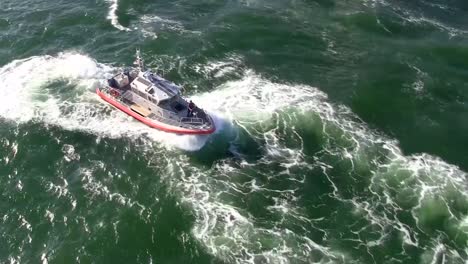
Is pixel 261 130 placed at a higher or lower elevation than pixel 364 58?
lower

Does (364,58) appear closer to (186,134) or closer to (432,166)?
(432,166)

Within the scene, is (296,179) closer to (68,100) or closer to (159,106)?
(159,106)

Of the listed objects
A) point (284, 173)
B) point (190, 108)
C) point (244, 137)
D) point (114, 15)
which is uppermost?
point (114, 15)

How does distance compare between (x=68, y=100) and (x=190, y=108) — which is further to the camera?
(x=68, y=100)

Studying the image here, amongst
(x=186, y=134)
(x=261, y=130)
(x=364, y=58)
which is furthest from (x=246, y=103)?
(x=364, y=58)

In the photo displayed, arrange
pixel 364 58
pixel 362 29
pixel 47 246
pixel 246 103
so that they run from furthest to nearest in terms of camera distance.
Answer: pixel 362 29
pixel 364 58
pixel 246 103
pixel 47 246

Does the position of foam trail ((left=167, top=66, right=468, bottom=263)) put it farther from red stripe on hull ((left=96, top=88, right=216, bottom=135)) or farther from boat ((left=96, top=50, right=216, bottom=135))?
boat ((left=96, top=50, right=216, bottom=135))

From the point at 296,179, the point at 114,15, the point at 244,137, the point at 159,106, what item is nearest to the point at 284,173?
the point at 296,179
